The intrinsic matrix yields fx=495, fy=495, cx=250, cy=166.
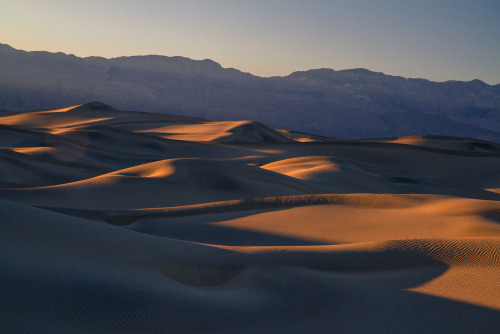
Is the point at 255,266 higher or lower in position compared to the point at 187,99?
lower

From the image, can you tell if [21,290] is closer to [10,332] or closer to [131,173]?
[10,332]

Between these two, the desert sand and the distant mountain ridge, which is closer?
the desert sand

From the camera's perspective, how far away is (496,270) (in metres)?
3.22

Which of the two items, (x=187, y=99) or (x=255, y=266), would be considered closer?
(x=255, y=266)

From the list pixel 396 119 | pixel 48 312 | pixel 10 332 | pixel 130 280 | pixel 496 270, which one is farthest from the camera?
pixel 396 119

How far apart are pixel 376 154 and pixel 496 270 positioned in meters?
14.9

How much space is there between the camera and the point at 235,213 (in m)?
5.69

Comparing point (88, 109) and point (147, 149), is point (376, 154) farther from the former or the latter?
point (88, 109)

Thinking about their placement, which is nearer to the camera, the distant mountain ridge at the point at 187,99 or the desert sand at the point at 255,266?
the desert sand at the point at 255,266

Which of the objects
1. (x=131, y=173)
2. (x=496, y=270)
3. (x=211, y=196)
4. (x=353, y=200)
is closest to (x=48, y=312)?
(x=496, y=270)

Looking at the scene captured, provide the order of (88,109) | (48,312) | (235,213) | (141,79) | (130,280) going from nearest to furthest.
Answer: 1. (48,312)
2. (130,280)
3. (235,213)
4. (88,109)
5. (141,79)

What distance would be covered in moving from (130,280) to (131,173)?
240 inches

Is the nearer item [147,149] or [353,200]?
[353,200]

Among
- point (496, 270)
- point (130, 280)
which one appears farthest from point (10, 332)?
point (496, 270)
